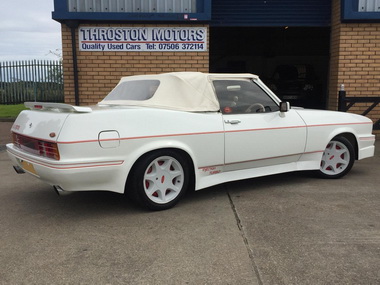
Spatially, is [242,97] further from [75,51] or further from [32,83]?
[32,83]

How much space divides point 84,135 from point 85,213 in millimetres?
930

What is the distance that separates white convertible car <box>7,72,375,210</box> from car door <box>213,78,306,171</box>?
0.5 inches

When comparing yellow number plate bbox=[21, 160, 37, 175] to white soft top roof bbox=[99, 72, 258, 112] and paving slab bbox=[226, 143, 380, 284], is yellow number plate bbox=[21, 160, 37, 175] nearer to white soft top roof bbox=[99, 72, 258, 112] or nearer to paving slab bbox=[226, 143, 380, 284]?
white soft top roof bbox=[99, 72, 258, 112]

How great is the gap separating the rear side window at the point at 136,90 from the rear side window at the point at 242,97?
2.38 feet

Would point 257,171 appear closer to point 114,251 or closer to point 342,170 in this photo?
point 342,170

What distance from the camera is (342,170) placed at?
5.16m

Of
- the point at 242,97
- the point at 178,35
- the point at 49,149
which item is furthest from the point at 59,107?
the point at 178,35

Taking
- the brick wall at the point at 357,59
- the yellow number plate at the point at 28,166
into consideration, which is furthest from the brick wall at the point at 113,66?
the yellow number plate at the point at 28,166

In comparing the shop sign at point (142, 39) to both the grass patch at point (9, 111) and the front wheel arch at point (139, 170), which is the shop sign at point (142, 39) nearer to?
the front wheel arch at point (139, 170)

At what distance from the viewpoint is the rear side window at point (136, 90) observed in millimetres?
4386

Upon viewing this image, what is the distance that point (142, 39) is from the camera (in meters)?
7.95

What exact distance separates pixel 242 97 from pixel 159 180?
4.63 feet

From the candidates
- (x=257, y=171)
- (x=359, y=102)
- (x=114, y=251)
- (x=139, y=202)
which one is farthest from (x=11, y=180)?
(x=359, y=102)

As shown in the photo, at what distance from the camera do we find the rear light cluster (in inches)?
132
